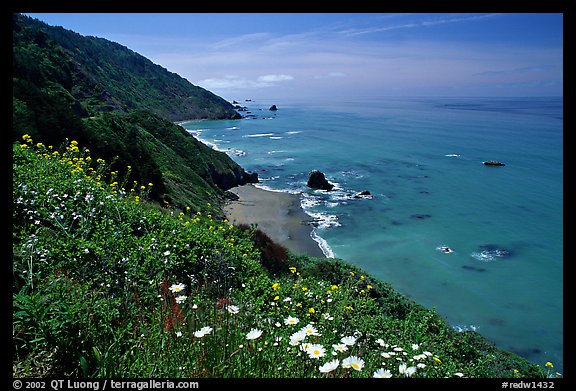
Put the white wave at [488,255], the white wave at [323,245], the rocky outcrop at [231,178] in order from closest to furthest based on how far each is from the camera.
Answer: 1. the white wave at [323,245]
2. the white wave at [488,255]
3. the rocky outcrop at [231,178]

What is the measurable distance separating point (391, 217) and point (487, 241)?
8.31 m

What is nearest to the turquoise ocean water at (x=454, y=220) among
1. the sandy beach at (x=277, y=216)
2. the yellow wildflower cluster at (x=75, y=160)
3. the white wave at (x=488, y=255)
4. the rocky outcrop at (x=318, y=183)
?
the white wave at (x=488, y=255)

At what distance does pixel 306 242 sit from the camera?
2867 centimetres

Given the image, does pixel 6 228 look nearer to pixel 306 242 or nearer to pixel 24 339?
pixel 24 339

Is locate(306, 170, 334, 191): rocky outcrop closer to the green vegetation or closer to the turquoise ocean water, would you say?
the turquoise ocean water

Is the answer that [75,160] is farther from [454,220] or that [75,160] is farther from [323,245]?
[454,220]

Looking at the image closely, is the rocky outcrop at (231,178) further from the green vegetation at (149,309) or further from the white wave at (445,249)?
the green vegetation at (149,309)

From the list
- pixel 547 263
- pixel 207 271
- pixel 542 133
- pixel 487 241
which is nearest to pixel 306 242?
pixel 487 241

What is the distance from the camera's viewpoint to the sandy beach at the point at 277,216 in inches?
1115

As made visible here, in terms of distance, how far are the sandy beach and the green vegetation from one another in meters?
19.7

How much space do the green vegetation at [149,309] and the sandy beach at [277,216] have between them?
19693 mm
